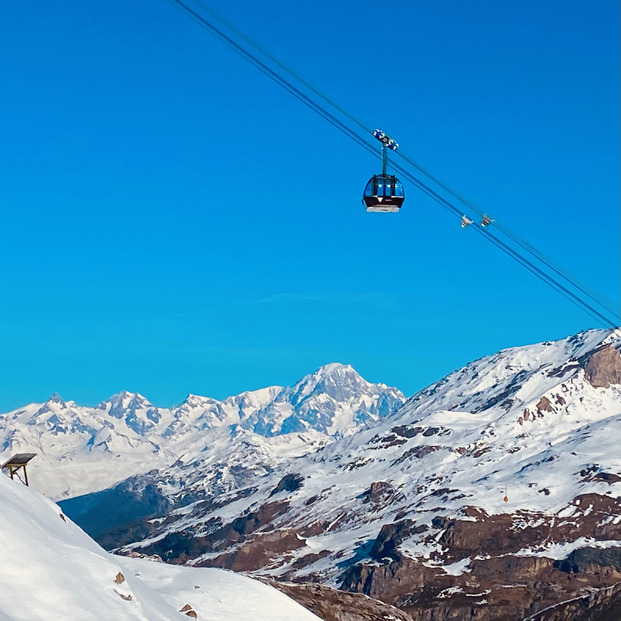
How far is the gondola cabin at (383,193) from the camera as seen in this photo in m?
60.6

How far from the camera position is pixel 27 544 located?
5947 cm

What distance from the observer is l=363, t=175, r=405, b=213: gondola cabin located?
6059 centimetres

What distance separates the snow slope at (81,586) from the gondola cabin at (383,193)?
27388 mm

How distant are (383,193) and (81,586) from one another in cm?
2855

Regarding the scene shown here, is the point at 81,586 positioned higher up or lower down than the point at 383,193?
lower down

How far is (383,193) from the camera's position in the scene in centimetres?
6062

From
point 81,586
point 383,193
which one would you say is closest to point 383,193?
point 383,193

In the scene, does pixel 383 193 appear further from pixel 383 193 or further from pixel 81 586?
pixel 81 586

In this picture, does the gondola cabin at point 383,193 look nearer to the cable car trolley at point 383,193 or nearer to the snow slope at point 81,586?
the cable car trolley at point 383,193

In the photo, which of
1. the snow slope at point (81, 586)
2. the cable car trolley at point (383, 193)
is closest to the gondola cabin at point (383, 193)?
the cable car trolley at point (383, 193)

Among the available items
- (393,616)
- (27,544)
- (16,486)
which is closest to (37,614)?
(27,544)

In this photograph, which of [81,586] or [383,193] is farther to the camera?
[383,193]

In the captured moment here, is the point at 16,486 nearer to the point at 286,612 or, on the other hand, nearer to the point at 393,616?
the point at 286,612

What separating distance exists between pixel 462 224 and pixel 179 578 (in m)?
41.6
